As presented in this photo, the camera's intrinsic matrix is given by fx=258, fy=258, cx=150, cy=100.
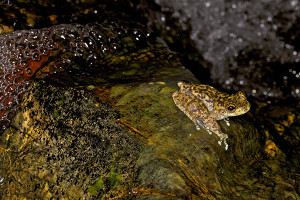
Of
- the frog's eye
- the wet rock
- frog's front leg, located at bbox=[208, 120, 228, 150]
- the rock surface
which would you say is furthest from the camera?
the wet rock

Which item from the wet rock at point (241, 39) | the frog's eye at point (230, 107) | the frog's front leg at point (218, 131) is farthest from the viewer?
the wet rock at point (241, 39)

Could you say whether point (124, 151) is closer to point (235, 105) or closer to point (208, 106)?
point (208, 106)

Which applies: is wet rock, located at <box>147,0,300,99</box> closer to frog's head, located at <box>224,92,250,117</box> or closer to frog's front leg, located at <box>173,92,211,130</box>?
frog's head, located at <box>224,92,250,117</box>

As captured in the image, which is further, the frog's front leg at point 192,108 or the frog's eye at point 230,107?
the frog's eye at point 230,107

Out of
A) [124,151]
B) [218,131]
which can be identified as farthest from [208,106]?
[124,151]

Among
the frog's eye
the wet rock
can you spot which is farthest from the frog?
the wet rock

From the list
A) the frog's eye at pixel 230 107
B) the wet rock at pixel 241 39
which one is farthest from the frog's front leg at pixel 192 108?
the wet rock at pixel 241 39

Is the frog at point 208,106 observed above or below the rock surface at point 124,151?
above

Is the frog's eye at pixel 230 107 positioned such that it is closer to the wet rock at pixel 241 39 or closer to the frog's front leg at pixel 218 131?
the frog's front leg at pixel 218 131
